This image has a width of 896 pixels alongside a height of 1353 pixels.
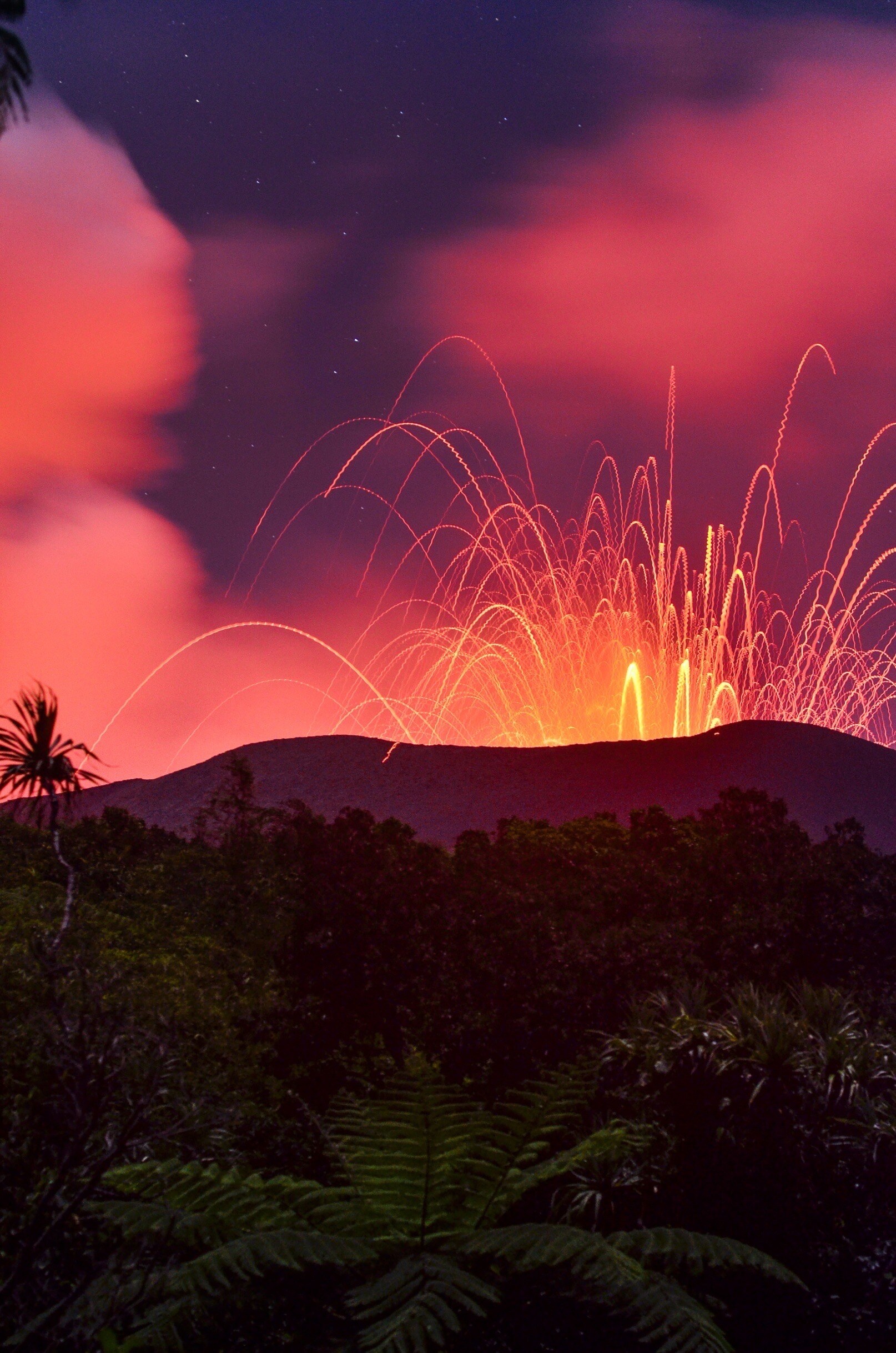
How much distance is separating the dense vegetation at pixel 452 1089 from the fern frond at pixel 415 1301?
0.03m

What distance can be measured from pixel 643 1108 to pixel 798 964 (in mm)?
5986

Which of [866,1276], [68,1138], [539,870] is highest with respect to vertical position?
[539,870]

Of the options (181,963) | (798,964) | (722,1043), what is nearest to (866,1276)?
(722,1043)

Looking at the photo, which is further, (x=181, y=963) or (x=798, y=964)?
(x=798, y=964)

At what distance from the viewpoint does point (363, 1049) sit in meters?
10.8

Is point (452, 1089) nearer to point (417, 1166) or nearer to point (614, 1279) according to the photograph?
point (417, 1166)

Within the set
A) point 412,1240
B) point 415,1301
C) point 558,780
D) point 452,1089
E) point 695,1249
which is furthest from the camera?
point 558,780

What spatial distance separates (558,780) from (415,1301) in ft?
134

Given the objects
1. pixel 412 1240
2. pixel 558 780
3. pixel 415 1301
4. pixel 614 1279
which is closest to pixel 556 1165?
pixel 412 1240

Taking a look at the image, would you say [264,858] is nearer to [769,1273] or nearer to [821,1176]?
[821,1176]

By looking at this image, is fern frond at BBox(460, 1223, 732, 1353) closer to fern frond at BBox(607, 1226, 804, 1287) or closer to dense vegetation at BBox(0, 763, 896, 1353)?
dense vegetation at BBox(0, 763, 896, 1353)

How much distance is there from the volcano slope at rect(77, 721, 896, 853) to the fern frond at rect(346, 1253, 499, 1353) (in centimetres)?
3546

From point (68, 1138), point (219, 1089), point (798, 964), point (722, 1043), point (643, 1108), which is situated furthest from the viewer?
point (798, 964)

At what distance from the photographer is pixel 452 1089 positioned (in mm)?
7781
